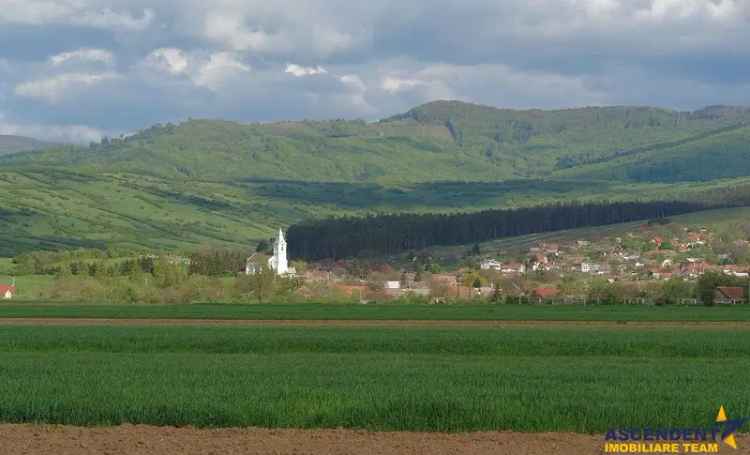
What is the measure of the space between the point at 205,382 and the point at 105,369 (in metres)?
5.66

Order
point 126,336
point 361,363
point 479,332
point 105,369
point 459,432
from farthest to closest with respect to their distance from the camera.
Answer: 1. point 479,332
2. point 126,336
3. point 361,363
4. point 105,369
5. point 459,432

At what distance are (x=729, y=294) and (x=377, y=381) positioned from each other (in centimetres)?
9206

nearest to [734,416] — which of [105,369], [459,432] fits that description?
[459,432]

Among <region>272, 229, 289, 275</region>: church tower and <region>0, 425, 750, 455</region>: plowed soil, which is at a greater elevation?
<region>272, 229, 289, 275</region>: church tower

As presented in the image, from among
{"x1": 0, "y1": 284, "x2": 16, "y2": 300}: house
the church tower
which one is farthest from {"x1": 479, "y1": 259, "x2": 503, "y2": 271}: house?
{"x1": 0, "y1": 284, "x2": 16, "y2": 300}: house

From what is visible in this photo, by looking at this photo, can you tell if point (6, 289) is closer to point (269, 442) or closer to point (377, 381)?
point (377, 381)

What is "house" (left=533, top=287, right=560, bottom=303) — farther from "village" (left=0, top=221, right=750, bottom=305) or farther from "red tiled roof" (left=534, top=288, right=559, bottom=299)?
"village" (left=0, top=221, right=750, bottom=305)

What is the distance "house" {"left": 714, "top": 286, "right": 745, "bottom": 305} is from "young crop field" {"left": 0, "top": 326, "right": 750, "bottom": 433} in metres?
65.9

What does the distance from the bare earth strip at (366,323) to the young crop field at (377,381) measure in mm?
16466

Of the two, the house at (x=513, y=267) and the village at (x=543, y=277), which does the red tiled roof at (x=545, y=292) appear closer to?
the village at (x=543, y=277)

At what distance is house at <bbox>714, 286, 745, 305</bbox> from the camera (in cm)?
11438

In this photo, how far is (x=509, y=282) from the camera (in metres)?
139

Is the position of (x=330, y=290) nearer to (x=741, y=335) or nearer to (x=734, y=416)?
(x=741, y=335)

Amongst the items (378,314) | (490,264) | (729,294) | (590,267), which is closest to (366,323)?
(378,314)
